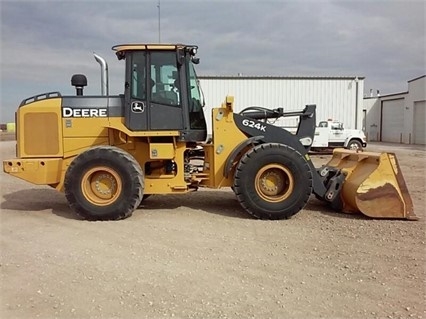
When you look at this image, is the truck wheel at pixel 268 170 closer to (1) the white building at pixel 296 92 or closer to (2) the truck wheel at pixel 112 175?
(2) the truck wheel at pixel 112 175

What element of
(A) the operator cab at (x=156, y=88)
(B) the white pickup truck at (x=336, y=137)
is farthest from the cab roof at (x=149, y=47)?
(B) the white pickup truck at (x=336, y=137)

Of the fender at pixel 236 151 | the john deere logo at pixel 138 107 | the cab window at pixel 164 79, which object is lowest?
the fender at pixel 236 151

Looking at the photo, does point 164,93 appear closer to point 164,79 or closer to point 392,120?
point 164,79

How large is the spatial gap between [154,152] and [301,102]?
64.3 feet

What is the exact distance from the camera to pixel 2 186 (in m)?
11.1

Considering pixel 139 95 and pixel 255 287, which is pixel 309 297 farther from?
pixel 139 95

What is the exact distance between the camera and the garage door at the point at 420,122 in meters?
32.2

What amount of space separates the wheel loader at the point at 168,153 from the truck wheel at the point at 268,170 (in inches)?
0.6

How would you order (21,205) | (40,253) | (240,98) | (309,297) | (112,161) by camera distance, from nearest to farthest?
1. (309,297)
2. (40,253)
3. (112,161)
4. (21,205)
5. (240,98)

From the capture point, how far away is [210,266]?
4953 millimetres

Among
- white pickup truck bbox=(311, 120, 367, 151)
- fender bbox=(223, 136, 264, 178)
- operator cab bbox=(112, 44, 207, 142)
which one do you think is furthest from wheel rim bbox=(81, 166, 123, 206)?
white pickup truck bbox=(311, 120, 367, 151)

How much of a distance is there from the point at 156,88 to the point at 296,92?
19383 mm

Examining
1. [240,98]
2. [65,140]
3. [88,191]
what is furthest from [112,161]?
[240,98]

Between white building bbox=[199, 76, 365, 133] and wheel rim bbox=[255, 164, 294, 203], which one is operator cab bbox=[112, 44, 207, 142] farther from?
white building bbox=[199, 76, 365, 133]
